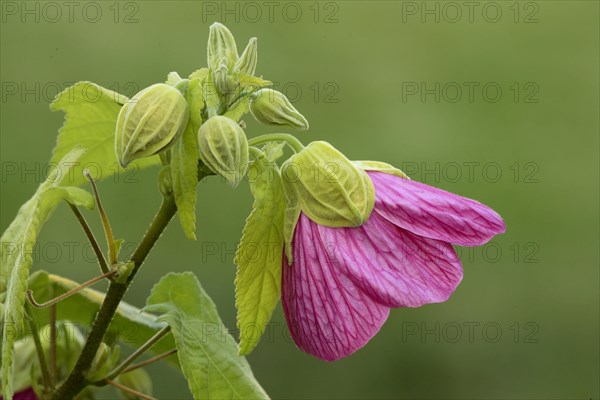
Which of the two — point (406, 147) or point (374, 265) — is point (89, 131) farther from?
point (406, 147)

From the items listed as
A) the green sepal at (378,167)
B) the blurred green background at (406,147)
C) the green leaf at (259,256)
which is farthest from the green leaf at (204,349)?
the blurred green background at (406,147)

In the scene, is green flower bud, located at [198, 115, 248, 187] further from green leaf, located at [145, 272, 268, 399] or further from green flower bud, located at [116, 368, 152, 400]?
green flower bud, located at [116, 368, 152, 400]

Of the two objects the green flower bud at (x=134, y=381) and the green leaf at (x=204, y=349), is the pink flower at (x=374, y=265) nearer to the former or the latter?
the green leaf at (x=204, y=349)

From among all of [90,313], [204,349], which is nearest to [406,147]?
[90,313]

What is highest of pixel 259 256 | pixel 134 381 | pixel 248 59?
pixel 248 59

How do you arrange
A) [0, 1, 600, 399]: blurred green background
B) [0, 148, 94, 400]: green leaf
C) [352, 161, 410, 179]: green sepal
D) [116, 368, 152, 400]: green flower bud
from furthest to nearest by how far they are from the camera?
[0, 1, 600, 399]: blurred green background → [116, 368, 152, 400]: green flower bud → [352, 161, 410, 179]: green sepal → [0, 148, 94, 400]: green leaf

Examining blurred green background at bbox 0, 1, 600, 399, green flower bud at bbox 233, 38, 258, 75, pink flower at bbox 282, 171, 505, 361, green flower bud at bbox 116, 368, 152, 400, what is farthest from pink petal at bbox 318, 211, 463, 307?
blurred green background at bbox 0, 1, 600, 399
